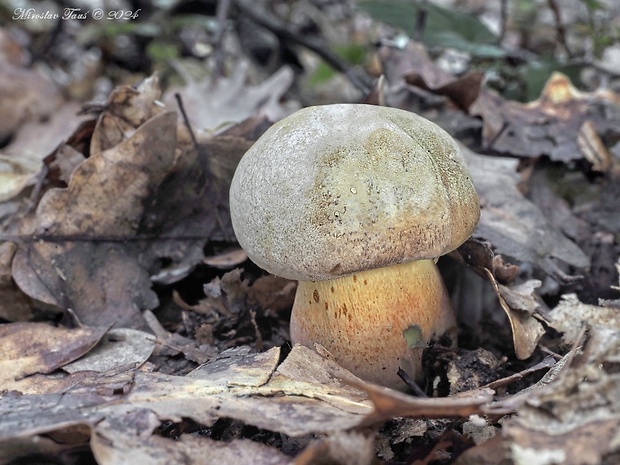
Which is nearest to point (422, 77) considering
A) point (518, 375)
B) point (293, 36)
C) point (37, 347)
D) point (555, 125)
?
point (555, 125)

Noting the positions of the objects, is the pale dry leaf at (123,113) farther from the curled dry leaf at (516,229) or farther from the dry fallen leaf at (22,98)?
the dry fallen leaf at (22,98)

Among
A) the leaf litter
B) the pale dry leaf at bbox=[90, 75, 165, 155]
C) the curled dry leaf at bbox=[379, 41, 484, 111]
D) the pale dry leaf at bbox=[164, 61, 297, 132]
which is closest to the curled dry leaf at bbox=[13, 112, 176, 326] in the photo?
the leaf litter

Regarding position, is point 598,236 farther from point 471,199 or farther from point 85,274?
point 85,274

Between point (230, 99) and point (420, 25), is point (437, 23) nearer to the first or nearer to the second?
point (420, 25)

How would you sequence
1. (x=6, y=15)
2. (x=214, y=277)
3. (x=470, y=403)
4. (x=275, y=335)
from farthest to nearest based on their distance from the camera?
(x=6, y=15) < (x=214, y=277) < (x=275, y=335) < (x=470, y=403)

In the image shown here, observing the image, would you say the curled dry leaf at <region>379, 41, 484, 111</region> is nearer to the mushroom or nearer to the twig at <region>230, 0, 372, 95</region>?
the twig at <region>230, 0, 372, 95</region>

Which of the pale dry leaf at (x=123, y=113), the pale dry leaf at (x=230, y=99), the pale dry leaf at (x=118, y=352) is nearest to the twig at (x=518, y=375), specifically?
the pale dry leaf at (x=118, y=352)

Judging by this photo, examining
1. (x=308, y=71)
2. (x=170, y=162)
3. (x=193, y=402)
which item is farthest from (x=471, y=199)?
(x=308, y=71)
